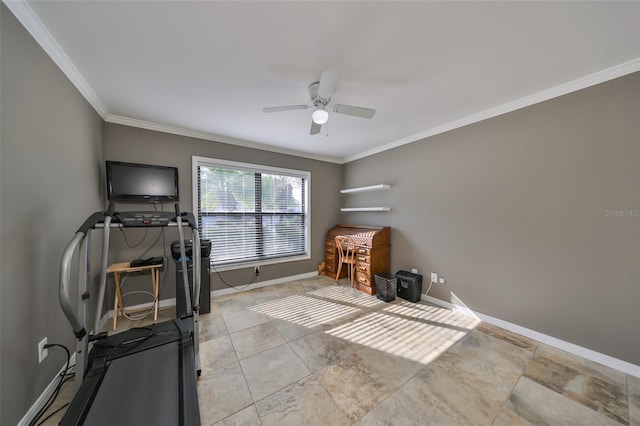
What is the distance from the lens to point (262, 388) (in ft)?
5.41

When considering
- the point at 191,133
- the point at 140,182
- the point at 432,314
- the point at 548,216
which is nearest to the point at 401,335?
the point at 432,314

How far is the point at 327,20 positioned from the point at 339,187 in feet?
11.7

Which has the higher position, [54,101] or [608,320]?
[54,101]

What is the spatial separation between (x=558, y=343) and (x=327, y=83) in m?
3.34

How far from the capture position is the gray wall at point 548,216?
183 cm

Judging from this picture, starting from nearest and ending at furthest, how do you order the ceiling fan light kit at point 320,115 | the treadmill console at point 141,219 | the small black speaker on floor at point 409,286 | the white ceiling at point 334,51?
the white ceiling at point 334,51 < the treadmill console at point 141,219 < the ceiling fan light kit at point 320,115 < the small black speaker on floor at point 409,286

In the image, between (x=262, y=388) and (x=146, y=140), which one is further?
(x=146, y=140)

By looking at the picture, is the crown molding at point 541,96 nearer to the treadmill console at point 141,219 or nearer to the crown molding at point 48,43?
the treadmill console at point 141,219

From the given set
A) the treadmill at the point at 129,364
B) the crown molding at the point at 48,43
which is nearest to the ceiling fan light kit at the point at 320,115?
the treadmill at the point at 129,364

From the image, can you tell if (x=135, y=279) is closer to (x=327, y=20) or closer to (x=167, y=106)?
(x=167, y=106)

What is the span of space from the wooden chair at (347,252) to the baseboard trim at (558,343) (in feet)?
4.95

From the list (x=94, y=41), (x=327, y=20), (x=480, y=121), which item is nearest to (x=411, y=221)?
(x=480, y=121)

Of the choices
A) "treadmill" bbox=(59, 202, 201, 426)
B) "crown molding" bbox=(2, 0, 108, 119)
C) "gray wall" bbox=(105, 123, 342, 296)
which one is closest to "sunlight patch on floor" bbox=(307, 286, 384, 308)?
"gray wall" bbox=(105, 123, 342, 296)

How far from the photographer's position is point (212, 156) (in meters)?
3.38
